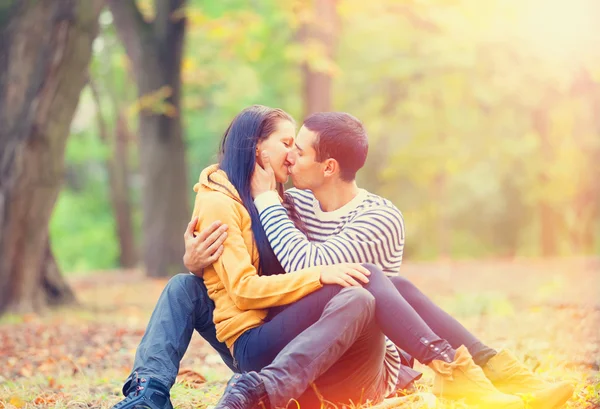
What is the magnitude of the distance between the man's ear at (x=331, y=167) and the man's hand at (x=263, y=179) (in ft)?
0.86

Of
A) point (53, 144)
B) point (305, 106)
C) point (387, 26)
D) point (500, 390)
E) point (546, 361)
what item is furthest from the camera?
point (387, 26)

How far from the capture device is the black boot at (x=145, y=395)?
334 centimetres

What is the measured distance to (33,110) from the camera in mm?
7902

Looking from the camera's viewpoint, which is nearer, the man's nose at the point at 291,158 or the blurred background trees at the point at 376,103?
the man's nose at the point at 291,158

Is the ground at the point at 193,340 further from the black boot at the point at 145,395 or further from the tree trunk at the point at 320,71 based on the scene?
the tree trunk at the point at 320,71

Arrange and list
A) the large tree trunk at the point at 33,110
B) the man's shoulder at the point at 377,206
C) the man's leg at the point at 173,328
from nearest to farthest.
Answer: the man's leg at the point at 173,328
the man's shoulder at the point at 377,206
the large tree trunk at the point at 33,110

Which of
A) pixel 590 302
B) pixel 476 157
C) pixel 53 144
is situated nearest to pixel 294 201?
pixel 53 144

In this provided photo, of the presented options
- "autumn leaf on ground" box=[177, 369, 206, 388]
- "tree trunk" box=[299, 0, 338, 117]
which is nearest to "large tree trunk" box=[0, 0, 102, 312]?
"autumn leaf on ground" box=[177, 369, 206, 388]

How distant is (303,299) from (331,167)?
724 mm

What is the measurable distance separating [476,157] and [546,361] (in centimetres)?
1626

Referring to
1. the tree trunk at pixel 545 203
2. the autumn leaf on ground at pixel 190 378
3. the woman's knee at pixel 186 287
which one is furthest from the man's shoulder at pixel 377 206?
the tree trunk at pixel 545 203

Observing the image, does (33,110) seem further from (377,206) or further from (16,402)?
(377,206)

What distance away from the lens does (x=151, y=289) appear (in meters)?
11.3

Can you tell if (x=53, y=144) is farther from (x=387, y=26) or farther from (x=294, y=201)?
(x=387, y=26)
